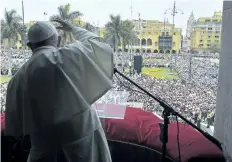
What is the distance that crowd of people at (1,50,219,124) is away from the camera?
137 centimetres

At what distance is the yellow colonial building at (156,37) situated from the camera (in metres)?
1.50

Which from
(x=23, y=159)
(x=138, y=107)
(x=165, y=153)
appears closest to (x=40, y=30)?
(x=165, y=153)

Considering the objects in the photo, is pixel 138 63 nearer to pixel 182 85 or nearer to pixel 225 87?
pixel 182 85

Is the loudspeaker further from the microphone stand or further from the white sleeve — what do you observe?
the white sleeve

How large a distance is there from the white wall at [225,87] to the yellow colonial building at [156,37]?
412mm

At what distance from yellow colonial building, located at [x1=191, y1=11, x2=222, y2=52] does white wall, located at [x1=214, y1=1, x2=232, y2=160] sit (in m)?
0.17

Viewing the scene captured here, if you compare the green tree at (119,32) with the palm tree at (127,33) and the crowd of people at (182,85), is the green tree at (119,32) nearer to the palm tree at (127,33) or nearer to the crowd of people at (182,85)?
the palm tree at (127,33)

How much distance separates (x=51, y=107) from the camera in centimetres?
72

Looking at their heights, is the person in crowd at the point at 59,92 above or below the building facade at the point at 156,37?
below

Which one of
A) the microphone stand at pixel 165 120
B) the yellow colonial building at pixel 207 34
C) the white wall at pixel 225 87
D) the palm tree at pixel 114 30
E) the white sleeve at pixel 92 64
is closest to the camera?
the white sleeve at pixel 92 64

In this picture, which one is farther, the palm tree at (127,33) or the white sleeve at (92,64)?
the palm tree at (127,33)

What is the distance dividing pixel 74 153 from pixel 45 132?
105 millimetres

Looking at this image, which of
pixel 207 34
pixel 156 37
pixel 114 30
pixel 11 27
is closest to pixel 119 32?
pixel 114 30

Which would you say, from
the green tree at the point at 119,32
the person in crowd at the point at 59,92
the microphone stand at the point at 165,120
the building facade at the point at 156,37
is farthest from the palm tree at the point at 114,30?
the person in crowd at the point at 59,92
